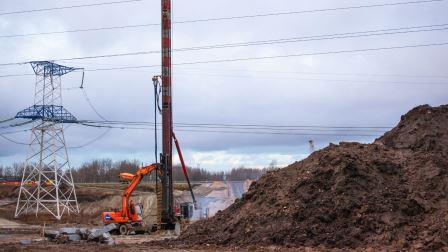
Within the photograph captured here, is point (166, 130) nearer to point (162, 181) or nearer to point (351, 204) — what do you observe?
point (162, 181)

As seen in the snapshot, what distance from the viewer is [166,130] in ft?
99.6

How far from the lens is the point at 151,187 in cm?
6944

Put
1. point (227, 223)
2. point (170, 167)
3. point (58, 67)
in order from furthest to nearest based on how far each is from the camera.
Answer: point (58, 67) < point (170, 167) < point (227, 223)

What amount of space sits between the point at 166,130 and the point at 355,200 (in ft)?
46.7

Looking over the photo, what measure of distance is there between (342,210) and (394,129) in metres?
7.41

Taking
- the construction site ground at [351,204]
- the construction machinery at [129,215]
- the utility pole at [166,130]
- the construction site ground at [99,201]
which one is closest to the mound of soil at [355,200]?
the construction site ground at [351,204]

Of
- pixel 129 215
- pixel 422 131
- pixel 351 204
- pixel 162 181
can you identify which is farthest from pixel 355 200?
pixel 129 215

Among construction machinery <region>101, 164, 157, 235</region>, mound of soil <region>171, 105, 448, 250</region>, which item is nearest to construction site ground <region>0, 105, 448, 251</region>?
mound of soil <region>171, 105, 448, 250</region>

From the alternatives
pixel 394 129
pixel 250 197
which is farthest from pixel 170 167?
pixel 394 129

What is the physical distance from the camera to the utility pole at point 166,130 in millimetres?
29906

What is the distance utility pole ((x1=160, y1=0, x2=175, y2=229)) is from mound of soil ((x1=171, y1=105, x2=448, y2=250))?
766cm

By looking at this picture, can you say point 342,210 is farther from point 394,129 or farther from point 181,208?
point 181,208

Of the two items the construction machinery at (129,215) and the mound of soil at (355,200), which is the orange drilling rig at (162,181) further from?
the mound of soil at (355,200)

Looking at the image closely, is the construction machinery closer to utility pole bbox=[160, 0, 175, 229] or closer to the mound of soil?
utility pole bbox=[160, 0, 175, 229]
